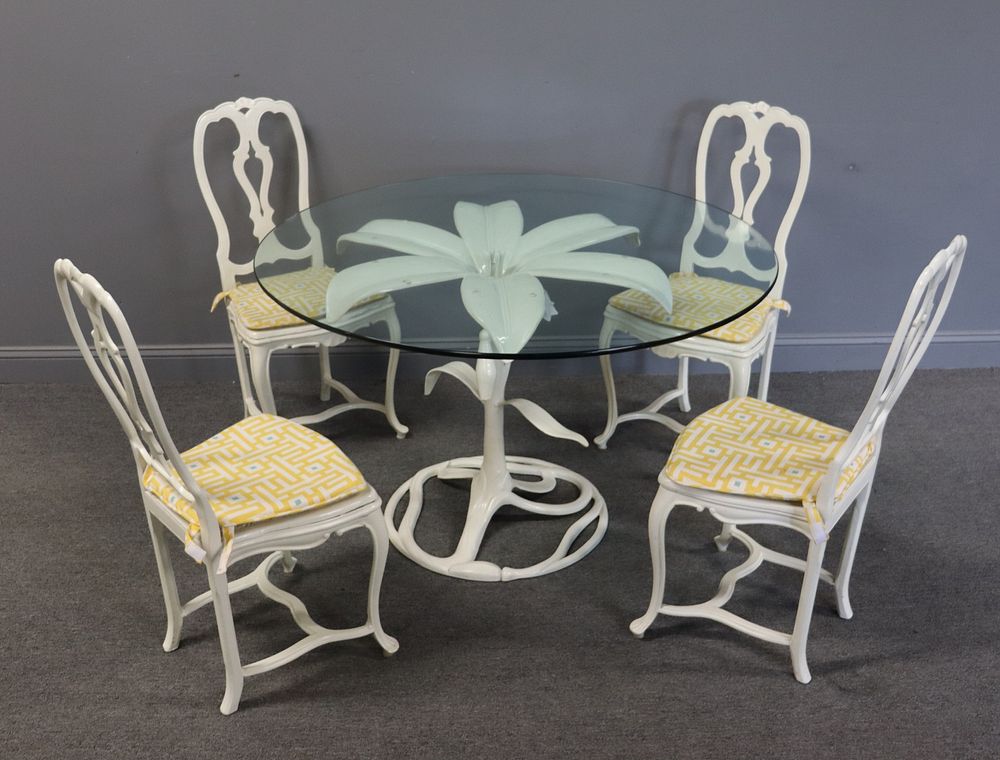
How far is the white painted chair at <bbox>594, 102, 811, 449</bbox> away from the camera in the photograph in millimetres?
1971

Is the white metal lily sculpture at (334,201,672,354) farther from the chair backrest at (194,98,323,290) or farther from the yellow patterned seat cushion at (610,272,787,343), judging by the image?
the chair backrest at (194,98,323,290)

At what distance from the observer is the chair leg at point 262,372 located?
256 centimetres

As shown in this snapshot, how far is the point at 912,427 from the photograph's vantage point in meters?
2.99

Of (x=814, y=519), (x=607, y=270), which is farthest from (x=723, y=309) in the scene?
(x=814, y=519)

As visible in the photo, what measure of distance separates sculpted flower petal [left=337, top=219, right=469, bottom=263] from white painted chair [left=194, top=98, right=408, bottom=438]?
0.39 feet

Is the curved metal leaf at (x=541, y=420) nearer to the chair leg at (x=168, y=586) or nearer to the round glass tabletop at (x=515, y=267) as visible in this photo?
the round glass tabletop at (x=515, y=267)

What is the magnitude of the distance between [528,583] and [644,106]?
156 centimetres

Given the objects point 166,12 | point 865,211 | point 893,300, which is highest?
point 166,12

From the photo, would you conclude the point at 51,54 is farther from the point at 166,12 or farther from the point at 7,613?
the point at 7,613

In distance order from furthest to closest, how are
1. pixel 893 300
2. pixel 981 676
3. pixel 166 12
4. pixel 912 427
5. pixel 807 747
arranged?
pixel 893 300 → pixel 912 427 → pixel 166 12 → pixel 981 676 → pixel 807 747

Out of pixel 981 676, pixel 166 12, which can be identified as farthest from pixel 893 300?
pixel 166 12

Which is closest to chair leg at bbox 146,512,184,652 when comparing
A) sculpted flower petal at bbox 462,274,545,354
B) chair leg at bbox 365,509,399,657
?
chair leg at bbox 365,509,399,657

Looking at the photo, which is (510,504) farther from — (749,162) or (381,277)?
(749,162)

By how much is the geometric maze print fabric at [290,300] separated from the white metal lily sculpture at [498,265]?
0.04 meters
